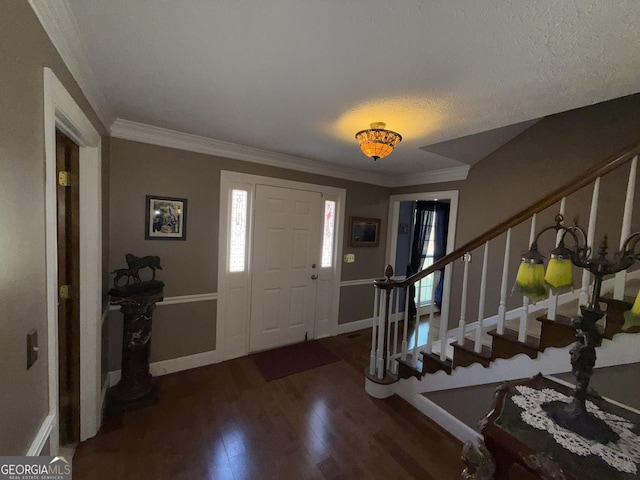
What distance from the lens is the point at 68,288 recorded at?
5.48 ft

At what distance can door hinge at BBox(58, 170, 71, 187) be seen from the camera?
160 cm

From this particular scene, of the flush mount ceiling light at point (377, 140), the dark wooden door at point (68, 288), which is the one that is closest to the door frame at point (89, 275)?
the dark wooden door at point (68, 288)

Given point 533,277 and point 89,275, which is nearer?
point 533,277

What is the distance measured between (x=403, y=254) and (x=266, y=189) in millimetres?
2848

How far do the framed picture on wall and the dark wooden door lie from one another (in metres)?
2.87

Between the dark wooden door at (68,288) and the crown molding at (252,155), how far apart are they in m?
0.68

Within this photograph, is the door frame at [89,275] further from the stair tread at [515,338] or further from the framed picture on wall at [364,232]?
the framed picture on wall at [364,232]

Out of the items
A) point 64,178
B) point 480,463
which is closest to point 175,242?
point 64,178

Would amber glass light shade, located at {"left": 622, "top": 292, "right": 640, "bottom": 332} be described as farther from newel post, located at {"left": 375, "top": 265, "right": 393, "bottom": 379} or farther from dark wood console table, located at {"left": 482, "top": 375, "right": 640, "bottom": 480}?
newel post, located at {"left": 375, "top": 265, "right": 393, "bottom": 379}

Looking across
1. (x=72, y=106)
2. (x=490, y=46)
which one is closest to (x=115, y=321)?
(x=72, y=106)

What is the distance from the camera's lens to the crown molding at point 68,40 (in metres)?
0.94

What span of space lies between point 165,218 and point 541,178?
11.7 ft

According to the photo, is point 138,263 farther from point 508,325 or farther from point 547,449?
point 508,325

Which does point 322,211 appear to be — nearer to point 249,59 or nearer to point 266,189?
point 266,189
